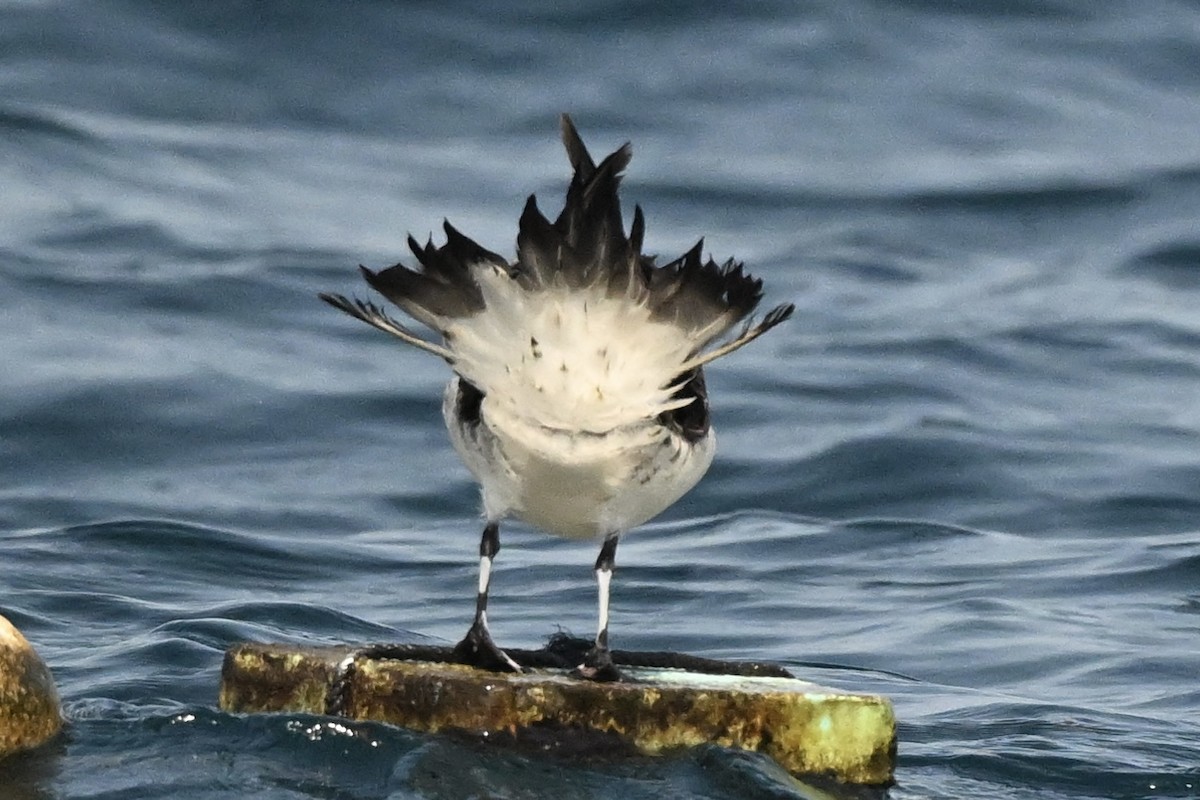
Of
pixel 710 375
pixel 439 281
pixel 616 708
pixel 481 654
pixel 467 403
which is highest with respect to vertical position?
pixel 710 375

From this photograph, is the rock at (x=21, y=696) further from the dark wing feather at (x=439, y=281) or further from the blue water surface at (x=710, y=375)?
the dark wing feather at (x=439, y=281)

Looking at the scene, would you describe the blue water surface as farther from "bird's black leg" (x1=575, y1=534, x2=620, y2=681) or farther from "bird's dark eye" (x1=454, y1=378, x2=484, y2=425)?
"bird's dark eye" (x1=454, y1=378, x2=484, y2=425)

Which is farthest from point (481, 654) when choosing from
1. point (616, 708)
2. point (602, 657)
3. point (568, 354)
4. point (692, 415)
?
point (568, 354)

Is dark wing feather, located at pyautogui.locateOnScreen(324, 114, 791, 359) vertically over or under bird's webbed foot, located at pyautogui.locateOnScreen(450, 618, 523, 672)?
over

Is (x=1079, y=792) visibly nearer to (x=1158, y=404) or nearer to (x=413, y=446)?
(x=413, y=446)

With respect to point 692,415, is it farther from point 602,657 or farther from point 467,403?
point 602,657

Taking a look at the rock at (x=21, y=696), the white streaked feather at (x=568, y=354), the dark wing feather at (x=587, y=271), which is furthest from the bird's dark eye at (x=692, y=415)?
the rock at (x=21, y=696)

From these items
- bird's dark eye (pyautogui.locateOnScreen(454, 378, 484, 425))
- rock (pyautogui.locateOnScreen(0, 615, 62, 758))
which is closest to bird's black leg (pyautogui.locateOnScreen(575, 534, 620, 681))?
bird's dark eye (pyautogui.locateOnScreen(454, 378, 484, 425))
